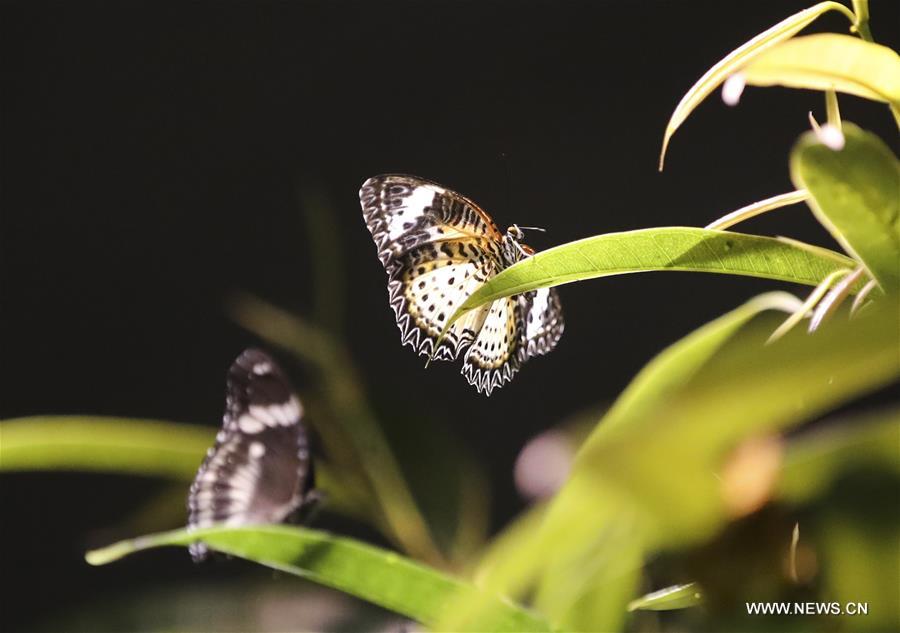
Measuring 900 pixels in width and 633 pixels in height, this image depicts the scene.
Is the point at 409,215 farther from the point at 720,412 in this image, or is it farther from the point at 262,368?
the point at 720,412

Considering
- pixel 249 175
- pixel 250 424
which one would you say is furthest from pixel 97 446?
pixel 249 175

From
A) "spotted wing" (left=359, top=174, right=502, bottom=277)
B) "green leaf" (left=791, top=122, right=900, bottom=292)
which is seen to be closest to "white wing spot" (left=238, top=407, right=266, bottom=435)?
"spotted wing" (left=359, top=174, right=502, bottom=277)

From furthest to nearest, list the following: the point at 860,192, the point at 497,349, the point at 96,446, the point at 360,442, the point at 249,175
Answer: the point at 249,175 → the point at 360,442 → the point at 96,446 → the point at 497,349 → the point at 860,192

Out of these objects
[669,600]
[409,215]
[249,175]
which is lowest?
[669,600]

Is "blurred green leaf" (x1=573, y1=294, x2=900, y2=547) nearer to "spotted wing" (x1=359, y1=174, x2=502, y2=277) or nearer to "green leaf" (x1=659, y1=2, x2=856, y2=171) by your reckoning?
"green leaf" (x1=659, y1=2, x2=856, y2=171)

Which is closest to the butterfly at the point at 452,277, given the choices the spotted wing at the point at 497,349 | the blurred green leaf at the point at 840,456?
the spotted wing at the point at 497,349

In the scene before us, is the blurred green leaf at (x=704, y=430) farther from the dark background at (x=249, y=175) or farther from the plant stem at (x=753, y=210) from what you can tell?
the dark background at (x=249, y=175)
